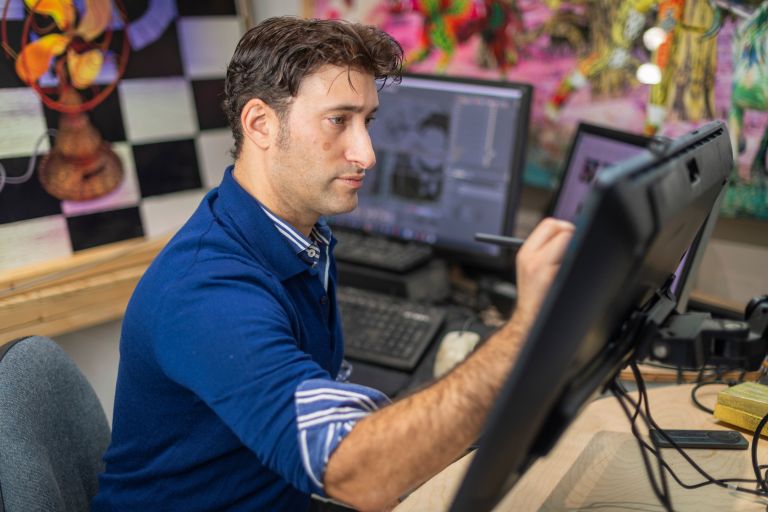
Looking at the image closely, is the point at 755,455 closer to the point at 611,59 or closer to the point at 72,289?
the point at 611,59

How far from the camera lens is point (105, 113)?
168 cm

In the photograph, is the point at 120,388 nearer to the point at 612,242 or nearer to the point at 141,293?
the point at 141,293

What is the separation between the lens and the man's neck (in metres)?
1.07

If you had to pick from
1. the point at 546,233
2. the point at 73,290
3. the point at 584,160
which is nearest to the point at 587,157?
the point at 584,160

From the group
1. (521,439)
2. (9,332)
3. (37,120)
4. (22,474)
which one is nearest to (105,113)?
(37,120)

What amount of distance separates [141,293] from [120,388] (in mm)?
187

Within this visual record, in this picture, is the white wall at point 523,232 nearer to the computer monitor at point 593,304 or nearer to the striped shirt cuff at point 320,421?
the computer monitor at point 593,304

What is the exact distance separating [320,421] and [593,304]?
0.34 meters

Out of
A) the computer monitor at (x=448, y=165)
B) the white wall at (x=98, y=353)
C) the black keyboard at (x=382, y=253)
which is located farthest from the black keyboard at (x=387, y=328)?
the white wall at (x=98, y=353)

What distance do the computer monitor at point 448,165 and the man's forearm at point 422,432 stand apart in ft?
3.06

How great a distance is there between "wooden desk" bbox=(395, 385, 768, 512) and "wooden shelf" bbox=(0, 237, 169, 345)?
3.55 ft

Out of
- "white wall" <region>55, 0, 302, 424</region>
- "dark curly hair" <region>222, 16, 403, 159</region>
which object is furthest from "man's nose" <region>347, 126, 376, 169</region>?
"white wall" <region>55, 0, 302, 424</region>

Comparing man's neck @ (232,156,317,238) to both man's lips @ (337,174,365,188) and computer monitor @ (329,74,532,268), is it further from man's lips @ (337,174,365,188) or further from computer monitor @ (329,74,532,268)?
computer monitor @ (329,74,532,268)

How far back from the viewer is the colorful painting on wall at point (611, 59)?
1.46 metres
